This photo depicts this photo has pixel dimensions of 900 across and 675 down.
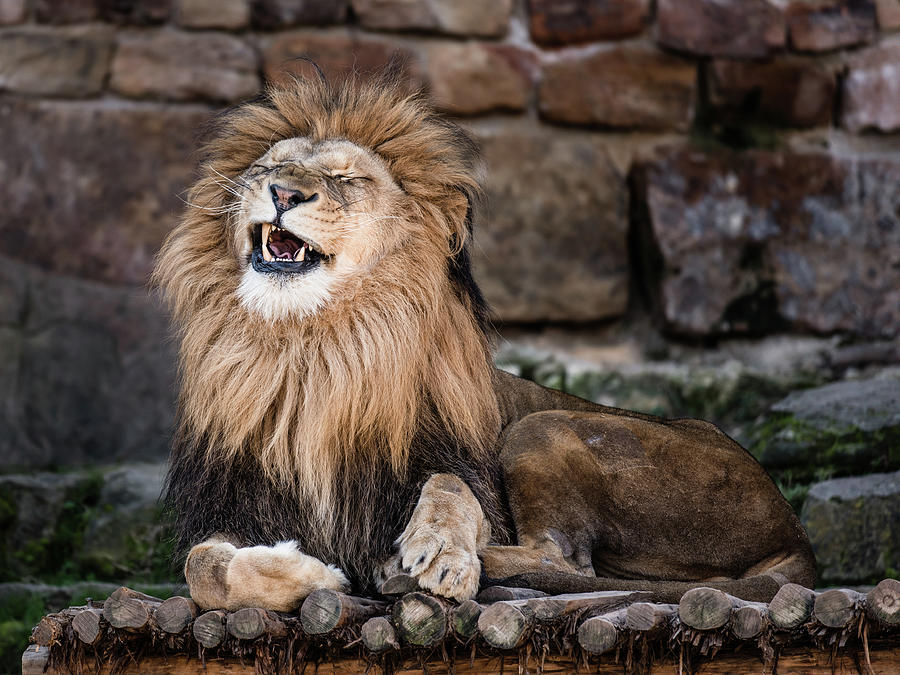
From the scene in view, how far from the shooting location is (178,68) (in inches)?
198

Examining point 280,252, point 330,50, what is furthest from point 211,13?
point 280,252

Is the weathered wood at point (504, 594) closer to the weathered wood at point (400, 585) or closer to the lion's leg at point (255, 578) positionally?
the weathered wood at point (400, 585)

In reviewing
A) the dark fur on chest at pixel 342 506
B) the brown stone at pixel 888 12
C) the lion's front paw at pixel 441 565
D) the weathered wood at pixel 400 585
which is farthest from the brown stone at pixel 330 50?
the weathered wood at pixel 400 585

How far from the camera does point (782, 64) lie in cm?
526

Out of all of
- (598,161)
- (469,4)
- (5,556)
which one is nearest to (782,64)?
(598,161)

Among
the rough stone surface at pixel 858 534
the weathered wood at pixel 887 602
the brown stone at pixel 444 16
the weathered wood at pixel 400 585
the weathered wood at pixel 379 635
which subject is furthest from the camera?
the brown stone at pixel 444 16

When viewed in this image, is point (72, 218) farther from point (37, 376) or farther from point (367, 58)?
point (367, 58)

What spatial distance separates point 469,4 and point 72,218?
6.23 ft

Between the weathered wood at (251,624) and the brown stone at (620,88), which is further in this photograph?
the brown stone at (620,88)

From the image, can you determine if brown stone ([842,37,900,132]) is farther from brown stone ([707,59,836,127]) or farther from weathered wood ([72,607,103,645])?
weathered wood ([72,607,103,645])

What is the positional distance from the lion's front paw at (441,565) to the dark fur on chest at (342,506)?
294 millimetres

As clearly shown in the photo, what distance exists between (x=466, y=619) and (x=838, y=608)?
2.56 ft

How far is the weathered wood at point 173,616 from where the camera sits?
273cm

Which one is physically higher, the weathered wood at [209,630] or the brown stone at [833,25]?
the brown stone at [833,25]
